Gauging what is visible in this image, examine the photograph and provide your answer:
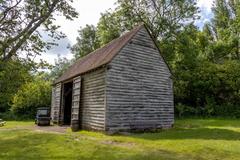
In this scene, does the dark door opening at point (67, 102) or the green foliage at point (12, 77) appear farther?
the dark door opening at point (67, 102)

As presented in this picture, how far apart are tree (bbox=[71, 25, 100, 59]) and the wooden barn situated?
33652 mm

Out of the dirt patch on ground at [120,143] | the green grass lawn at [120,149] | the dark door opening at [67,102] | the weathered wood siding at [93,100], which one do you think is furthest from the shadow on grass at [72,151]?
the dark door opening at [67,102]

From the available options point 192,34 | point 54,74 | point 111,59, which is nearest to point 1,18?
point 111,59

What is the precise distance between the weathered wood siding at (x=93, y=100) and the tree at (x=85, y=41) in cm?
3441

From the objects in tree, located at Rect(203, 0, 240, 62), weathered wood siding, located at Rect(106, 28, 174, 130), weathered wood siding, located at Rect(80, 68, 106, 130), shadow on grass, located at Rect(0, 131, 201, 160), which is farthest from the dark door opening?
tree, located at Rect(203, 0, 240, 62)

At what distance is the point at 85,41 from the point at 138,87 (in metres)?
39.9

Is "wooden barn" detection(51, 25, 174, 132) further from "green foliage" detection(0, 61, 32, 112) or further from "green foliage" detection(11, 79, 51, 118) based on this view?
"green foliage" detection(11, 79, 51, 118)

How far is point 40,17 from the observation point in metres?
17.8

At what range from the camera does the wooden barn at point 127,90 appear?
19609mm

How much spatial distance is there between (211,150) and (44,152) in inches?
289

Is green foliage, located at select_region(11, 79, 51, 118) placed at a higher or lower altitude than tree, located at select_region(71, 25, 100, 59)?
lower

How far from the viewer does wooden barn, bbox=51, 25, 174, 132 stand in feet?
64.3

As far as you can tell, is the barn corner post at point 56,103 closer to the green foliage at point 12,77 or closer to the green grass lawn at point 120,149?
the green foliage at point 12,77

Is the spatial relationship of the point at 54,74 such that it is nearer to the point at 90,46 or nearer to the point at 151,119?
the point at 90,46
